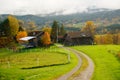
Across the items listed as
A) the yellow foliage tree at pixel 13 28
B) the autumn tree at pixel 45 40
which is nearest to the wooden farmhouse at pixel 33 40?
the autumn tree at pixel 45 40

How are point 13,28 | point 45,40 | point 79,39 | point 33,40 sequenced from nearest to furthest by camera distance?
point 45,40 < point 33,40 < point 79,39 < point 13,28

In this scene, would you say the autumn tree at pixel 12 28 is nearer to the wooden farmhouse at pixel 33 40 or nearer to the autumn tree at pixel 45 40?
the wooden farmhouse at pixel 33 40

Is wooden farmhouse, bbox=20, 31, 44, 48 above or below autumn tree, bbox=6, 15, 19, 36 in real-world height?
below

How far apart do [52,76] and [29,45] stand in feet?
311

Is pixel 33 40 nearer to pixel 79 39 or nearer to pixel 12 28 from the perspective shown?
pixel 12 28

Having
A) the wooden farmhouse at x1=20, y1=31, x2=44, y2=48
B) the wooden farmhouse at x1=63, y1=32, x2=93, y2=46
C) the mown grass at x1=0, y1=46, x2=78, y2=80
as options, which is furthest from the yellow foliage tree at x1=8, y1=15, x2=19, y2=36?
the wooden farmhouse at x1=63, y1=32, x2=93, y2=46

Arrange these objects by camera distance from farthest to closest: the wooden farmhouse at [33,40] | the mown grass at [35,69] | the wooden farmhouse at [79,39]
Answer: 1. the wooden farmhouse at [79,39]
2. the wooden farmhouse at [33,40]
3. the mown grass at [35,69]

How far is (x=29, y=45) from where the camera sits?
449 ft

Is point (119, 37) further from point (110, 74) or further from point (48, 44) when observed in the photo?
point (110, 74)

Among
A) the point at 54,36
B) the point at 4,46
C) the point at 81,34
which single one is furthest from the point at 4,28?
the point at 81,34

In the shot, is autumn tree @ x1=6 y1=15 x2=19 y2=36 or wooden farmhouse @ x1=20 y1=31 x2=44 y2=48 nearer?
wooden farmhouse @ x1=20 y1=31 x2=44 y2=48

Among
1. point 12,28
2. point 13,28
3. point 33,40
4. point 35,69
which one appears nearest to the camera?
point 35,69

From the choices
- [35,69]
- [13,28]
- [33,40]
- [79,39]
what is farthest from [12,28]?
[35,69]

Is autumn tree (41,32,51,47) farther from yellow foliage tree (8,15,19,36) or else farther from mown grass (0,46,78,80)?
yellow foliage tree (8,15,19,36)
